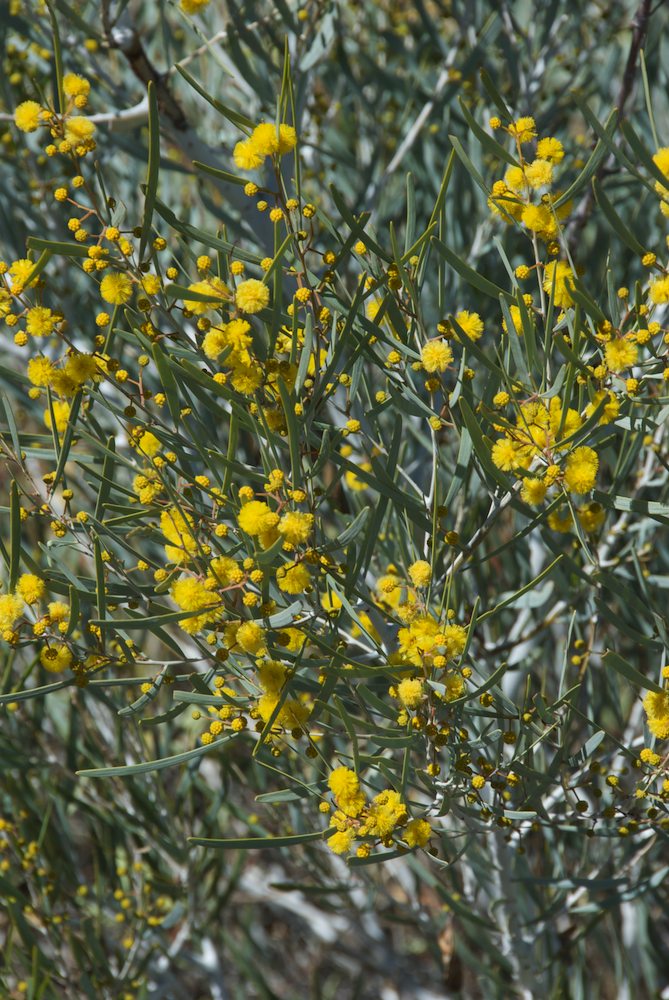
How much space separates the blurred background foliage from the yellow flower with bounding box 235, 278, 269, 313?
0.63m

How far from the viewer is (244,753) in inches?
89.6

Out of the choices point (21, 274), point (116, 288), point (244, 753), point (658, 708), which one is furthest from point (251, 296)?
point (244, 753)

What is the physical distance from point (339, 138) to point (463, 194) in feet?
1.40

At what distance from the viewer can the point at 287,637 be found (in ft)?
3.10

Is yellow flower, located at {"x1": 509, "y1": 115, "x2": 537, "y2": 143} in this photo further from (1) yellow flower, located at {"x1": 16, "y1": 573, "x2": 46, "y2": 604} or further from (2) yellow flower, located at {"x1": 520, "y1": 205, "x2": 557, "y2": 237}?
(1) yellow flower, located at {"x1": 16, "y1": 573, "x2": 46, "y2": 604}

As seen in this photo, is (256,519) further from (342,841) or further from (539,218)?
(539,218)

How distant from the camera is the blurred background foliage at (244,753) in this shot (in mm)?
1567

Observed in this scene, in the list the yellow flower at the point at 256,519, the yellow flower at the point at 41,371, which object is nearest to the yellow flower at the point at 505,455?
the yellow flower at the point at 256,519

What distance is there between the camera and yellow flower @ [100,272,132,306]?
89 cm

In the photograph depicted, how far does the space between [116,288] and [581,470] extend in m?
0.48

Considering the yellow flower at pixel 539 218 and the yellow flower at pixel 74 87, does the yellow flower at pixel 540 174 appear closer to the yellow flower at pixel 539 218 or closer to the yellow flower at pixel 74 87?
the yellow flower at pixel 539 218

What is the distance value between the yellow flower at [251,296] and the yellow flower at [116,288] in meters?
0.12

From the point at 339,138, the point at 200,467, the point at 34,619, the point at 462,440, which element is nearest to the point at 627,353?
the point at 462,440

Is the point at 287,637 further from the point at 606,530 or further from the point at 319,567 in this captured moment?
the point at 606,530
